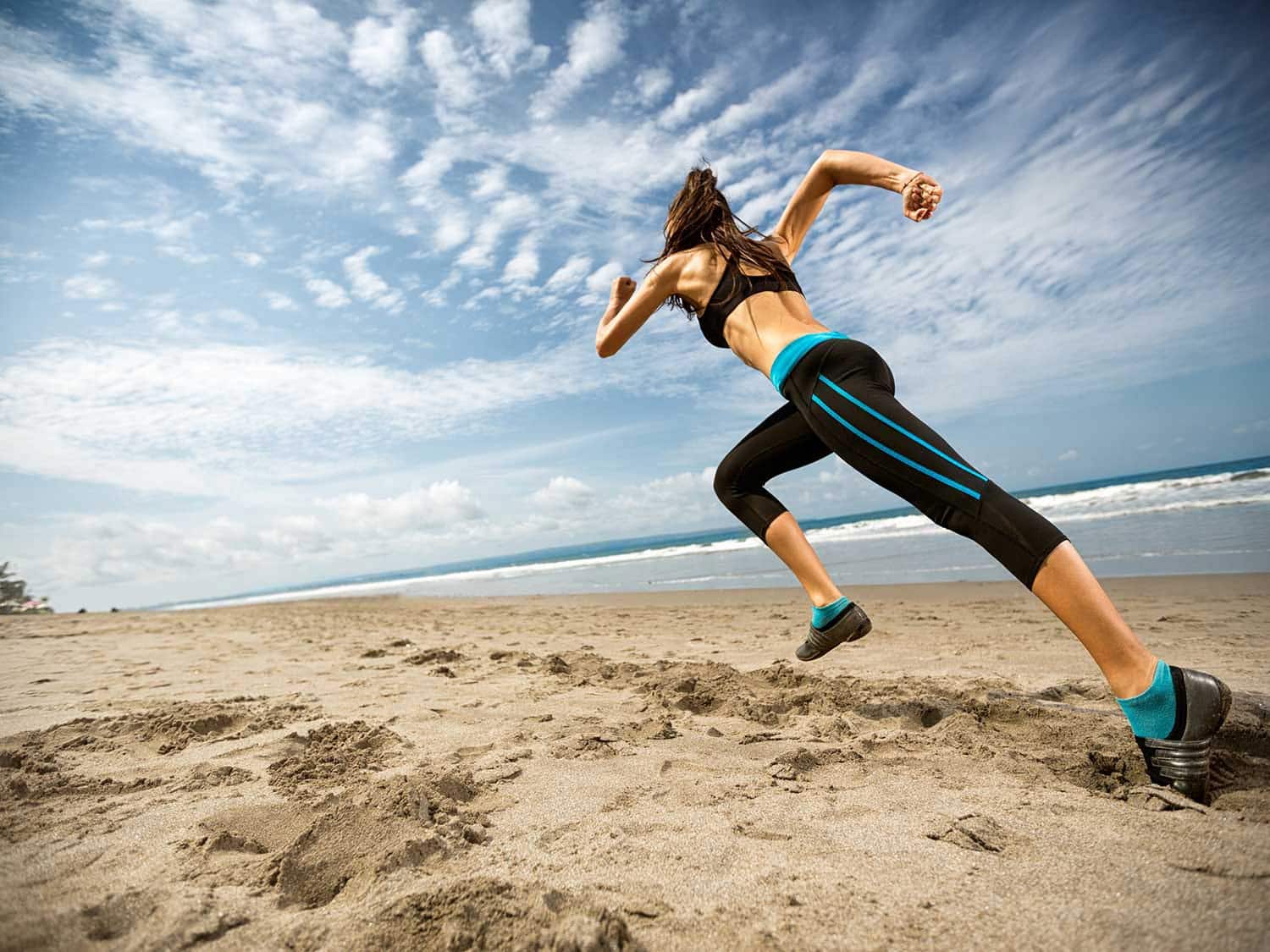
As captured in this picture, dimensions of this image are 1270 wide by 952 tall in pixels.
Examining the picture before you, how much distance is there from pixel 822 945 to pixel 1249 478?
937 inches

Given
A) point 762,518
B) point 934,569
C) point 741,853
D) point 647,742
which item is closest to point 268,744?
point 647,742

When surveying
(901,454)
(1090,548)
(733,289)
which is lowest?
(1090,548)

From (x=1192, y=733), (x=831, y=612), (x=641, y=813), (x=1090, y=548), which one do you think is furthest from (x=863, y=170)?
(x=1090, y=548)

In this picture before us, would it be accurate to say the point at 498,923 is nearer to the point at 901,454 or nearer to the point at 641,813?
the point at 641,813

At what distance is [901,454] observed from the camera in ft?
6.33

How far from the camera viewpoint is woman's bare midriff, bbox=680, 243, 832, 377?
7.37ft

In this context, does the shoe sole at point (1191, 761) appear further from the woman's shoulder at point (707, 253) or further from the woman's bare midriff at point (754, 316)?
the woman's shoulder at point (707, 253)

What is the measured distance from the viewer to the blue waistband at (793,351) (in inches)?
84.4

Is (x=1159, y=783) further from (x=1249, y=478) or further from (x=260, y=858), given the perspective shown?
(x=1249, y=478)

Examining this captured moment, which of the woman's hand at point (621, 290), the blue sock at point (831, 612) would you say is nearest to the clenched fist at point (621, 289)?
the woman's hand at point (621, 290)

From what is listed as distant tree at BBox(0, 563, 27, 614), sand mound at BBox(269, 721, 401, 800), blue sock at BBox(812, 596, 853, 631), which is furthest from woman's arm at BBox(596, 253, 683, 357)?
distant tree at BBox(0, 563, 27, 614)

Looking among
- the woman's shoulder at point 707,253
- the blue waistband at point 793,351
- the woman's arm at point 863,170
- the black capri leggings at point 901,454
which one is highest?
the woman's arm at point 863,170

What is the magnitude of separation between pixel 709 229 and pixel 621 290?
1.43ft

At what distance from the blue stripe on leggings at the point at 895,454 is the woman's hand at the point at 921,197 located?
727 mm
